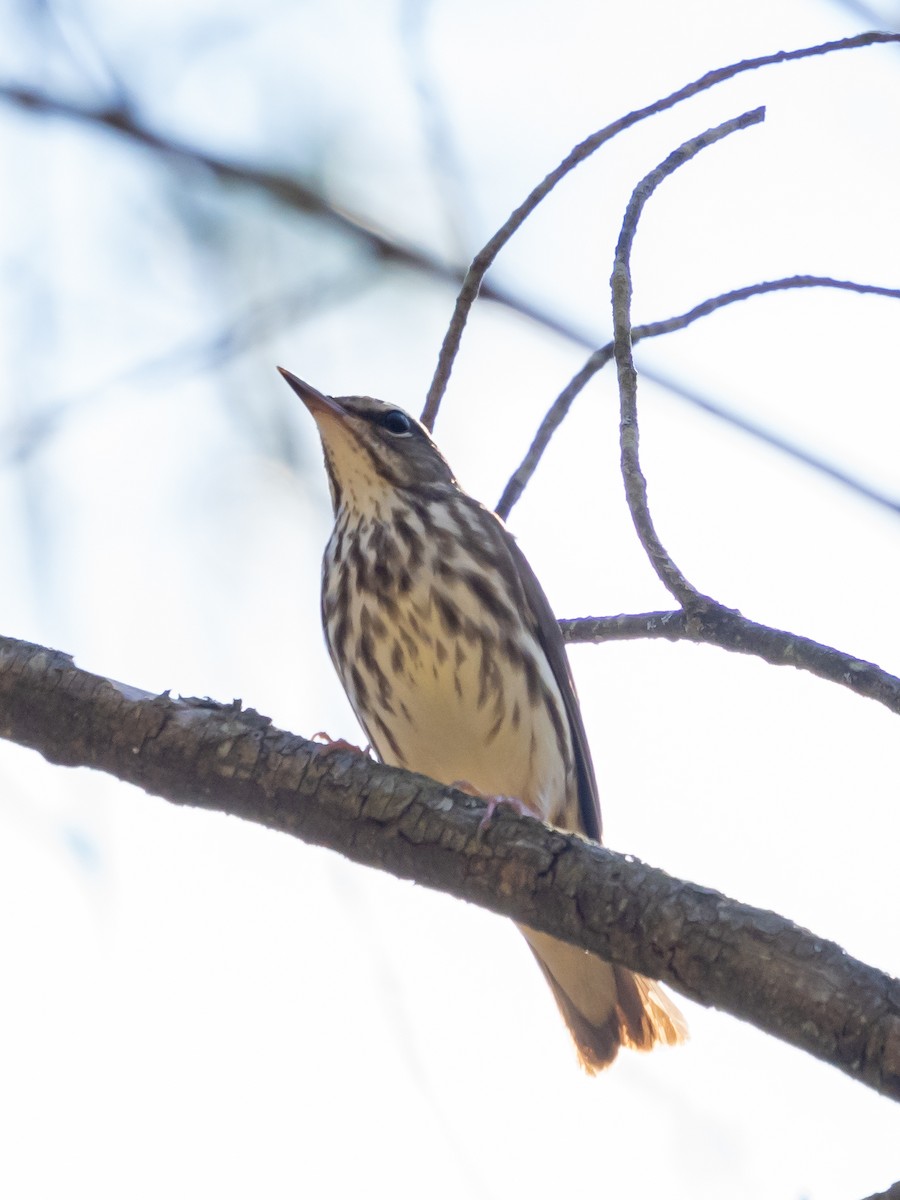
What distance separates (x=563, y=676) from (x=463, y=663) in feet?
1.79

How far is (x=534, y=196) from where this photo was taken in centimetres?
470

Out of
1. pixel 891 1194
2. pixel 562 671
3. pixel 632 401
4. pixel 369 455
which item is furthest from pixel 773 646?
pixel 369 455

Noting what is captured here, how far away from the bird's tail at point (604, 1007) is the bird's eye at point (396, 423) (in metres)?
2.27

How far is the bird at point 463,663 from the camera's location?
5562mm

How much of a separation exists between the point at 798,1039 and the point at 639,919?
44 cm

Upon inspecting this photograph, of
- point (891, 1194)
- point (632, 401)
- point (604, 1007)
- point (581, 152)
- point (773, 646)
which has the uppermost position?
point (581, 152)

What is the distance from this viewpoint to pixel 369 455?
6.25 meters

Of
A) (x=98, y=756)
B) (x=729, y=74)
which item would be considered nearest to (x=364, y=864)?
(x=98, y=756)

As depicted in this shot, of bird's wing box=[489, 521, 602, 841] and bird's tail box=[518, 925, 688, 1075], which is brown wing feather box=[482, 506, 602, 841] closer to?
bird's wing box=[489, 521, 602, 841]

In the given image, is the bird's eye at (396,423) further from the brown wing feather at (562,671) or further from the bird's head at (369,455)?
the brown wing feather at (562,671)

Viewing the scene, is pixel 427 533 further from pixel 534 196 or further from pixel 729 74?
pixel 729 74

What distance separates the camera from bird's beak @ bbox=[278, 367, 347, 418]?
5777 mm

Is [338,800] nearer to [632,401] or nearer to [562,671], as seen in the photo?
[632,401]

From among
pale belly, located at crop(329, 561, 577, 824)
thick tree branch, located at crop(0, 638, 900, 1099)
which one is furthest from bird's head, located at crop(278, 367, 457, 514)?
thick tree branch, located at crop(0, 638, 900, 1099)
